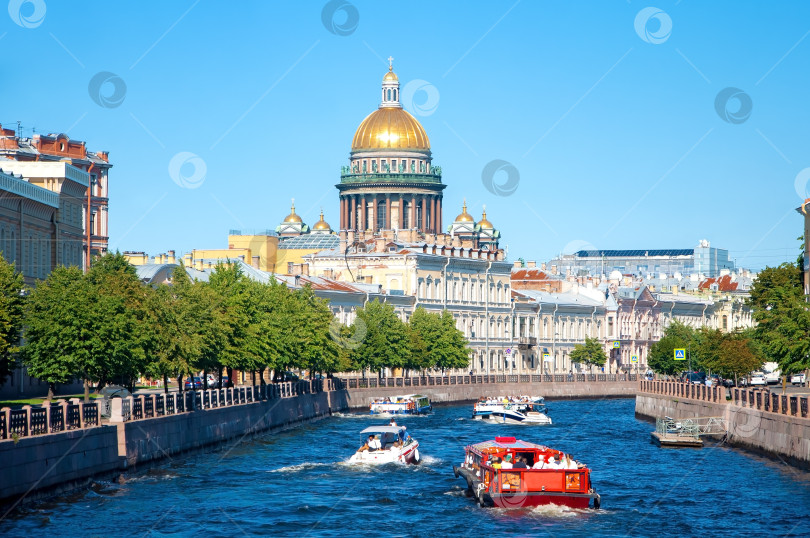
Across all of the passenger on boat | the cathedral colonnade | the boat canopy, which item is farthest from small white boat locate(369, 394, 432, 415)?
the cathedral colonnade

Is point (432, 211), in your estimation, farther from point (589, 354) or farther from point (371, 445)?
point (371, 445)

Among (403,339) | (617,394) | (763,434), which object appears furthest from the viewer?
(617,394)

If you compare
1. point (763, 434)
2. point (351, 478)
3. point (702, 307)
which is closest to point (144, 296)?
point (351, 478)

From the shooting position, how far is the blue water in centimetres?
4397

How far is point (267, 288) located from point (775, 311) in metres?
29.7

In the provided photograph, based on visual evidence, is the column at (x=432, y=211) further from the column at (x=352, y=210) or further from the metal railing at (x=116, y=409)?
the metal railing at (x=116, y=409)

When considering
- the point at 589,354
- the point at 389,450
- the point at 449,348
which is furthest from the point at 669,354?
the point at 389,450

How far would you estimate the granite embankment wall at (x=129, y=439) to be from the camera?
140 ft

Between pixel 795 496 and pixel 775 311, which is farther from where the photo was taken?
pixel 775 311

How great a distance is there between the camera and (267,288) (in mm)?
92188

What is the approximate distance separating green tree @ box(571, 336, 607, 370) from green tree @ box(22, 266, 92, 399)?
342ft

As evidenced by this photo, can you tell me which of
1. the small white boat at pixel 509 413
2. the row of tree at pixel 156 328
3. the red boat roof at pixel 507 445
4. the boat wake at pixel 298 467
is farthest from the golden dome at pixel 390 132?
the red boat roof at pixel 507 445

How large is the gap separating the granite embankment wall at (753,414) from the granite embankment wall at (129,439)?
21.7 m

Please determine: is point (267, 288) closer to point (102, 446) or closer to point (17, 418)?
point (102, 446)
